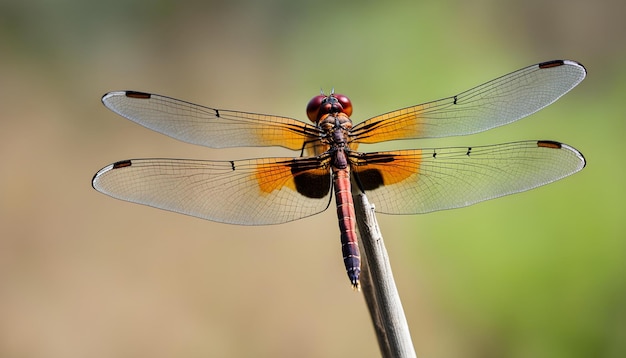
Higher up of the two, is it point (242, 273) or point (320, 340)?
point (242, 273)

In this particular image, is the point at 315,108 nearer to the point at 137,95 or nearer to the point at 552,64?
the point at 137,95

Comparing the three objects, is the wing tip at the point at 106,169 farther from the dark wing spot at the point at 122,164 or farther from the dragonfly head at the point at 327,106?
the dragonfly head at the point at 327,106

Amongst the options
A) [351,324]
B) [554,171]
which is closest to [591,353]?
[351,324]

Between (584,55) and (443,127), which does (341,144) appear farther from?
(584,55)

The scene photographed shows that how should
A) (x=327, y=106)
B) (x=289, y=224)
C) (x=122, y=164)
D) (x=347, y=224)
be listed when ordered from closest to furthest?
(x=347, y=224)
(x=122, y=164)
(x=327, y=106)
(x=289, y=224)

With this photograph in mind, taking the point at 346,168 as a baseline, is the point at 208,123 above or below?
above

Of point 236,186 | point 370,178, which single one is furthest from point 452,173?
point 236,186
